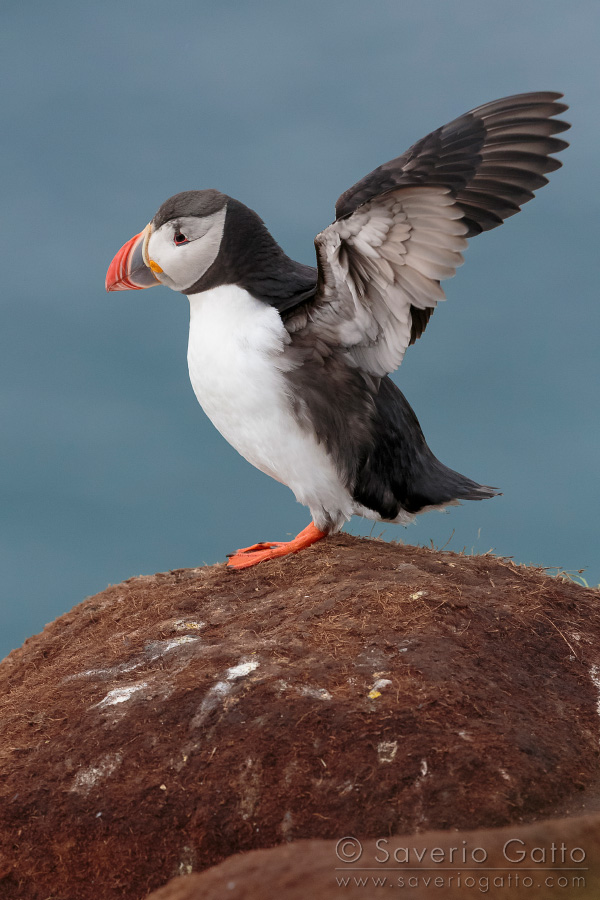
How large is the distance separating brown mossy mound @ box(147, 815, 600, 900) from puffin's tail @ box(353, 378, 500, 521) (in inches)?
126

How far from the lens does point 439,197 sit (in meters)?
4.84

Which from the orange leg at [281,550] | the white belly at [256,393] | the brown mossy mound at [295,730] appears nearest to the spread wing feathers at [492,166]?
the white belly at [256,393]

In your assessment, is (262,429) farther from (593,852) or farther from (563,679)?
(593,852)

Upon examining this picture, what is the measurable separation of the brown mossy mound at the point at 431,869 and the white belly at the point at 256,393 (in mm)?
3105

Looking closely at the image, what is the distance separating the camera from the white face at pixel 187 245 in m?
6.00

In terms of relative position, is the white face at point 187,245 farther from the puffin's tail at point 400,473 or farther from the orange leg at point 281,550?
the orange leg at point 281,550

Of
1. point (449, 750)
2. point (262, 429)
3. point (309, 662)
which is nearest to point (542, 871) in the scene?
point (449, 750)

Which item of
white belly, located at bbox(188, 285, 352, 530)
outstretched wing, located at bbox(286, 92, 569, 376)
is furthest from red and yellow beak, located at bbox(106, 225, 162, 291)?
outstretched wing, located at bbox(286, 92, 569, 376)

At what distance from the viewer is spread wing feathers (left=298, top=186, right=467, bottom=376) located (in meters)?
4.91

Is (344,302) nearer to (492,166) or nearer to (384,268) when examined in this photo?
(384,268)

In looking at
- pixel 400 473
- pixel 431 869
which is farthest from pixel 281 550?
pixel 431 869

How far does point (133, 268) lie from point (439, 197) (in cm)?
254

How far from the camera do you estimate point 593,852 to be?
9.53 feet

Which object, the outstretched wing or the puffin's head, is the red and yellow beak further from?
the outstretched wing
